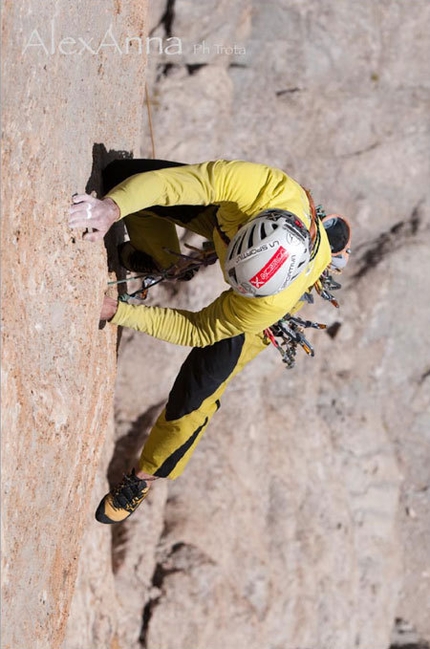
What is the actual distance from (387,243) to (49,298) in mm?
6513

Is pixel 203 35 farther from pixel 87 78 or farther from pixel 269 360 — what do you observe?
pixel 87 78

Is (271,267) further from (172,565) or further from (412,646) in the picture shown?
(412,646)

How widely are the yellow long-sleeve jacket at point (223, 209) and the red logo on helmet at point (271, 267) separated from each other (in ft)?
0.80

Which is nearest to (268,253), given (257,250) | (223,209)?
(257,250)

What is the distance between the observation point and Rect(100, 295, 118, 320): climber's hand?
16.4 ft

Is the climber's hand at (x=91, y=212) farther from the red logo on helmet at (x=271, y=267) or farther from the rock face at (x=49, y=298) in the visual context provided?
the red logo on helmet at (x=271, y=267)

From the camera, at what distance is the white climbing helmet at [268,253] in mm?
4555

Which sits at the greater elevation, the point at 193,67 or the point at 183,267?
the point at 193,67

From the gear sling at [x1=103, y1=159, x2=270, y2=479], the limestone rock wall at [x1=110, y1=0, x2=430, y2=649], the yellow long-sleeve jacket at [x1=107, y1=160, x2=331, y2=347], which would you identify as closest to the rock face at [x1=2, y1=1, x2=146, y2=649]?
the yellow long-sleeve jacket at [x1=107, y1=160, x2=331, y2=347]

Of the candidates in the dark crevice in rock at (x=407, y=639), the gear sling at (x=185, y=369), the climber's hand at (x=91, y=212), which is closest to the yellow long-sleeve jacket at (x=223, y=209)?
the climber's hand at (x=91, y=212)

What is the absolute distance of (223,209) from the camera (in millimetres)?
5066

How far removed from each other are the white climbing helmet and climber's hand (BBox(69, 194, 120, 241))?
A: 28.4 inches

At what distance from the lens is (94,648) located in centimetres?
754

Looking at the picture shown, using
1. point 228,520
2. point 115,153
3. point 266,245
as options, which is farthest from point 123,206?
point 228,520
